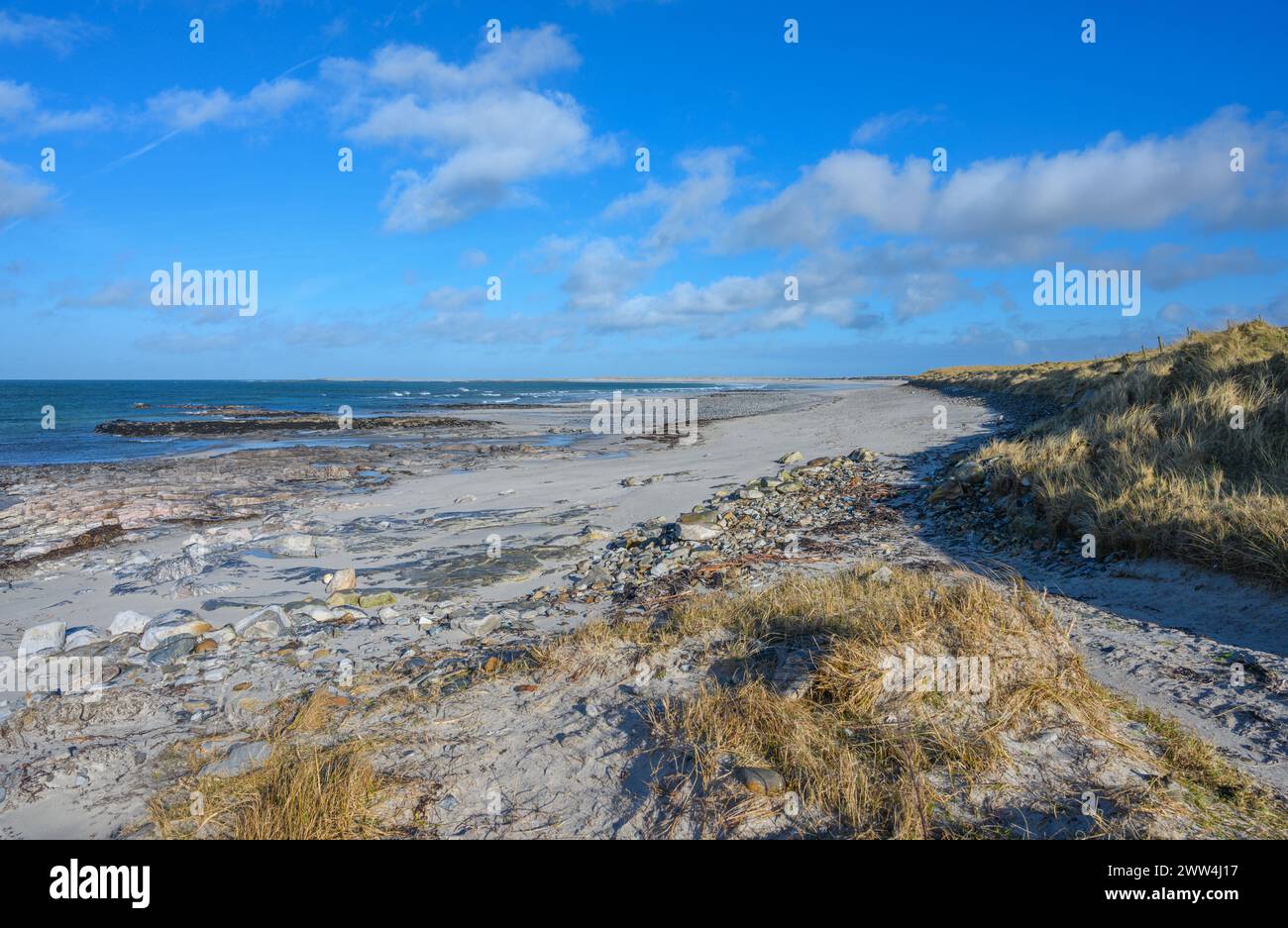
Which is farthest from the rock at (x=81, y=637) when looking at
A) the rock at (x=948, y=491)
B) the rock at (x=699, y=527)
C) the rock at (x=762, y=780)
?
the rock at (x=948, y=491)

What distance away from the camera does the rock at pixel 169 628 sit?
5262mm

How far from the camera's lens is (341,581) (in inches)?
270

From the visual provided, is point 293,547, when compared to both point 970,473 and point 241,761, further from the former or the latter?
point 970,473

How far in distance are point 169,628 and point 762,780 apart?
5.30 m

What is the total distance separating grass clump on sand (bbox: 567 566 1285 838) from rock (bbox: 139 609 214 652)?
135 inches

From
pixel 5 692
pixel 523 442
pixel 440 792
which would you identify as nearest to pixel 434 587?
pixel 5 692

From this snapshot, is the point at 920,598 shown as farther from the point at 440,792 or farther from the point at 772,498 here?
the point at 772,498

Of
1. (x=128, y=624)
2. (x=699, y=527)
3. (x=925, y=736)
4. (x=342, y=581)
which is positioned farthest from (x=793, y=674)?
(x=128, y=624)

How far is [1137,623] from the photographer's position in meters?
4.79

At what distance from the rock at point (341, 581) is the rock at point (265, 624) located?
0.95 meters

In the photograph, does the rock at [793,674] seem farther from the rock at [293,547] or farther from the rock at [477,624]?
the rock at [293,547]

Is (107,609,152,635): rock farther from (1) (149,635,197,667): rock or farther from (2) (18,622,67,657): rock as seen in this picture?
(1) (149,635,197,667): rock
